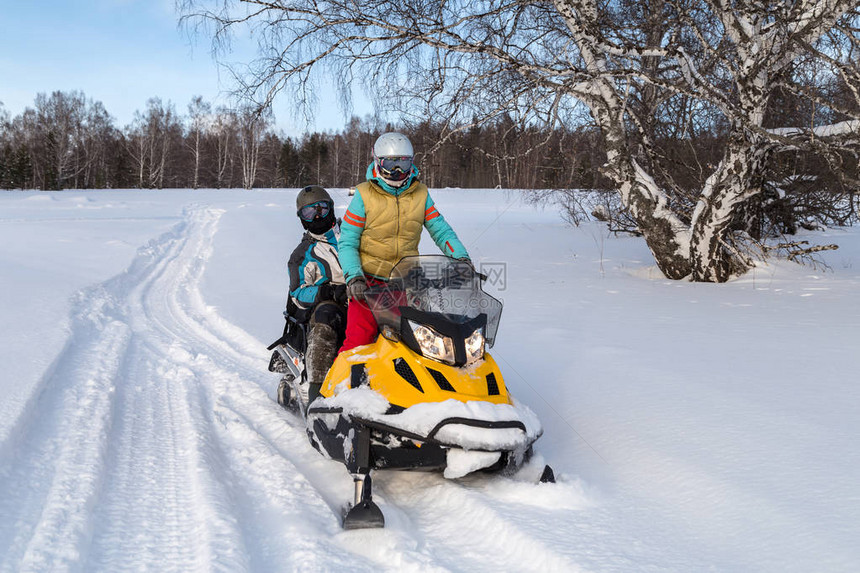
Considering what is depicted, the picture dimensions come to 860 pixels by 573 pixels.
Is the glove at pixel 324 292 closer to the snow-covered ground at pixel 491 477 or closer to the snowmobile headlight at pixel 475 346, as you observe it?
the snow-covered ground at pixel 491 477

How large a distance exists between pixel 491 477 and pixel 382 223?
66.3 inches

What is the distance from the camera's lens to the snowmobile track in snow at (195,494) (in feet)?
8.40

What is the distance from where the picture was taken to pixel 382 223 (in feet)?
12.8

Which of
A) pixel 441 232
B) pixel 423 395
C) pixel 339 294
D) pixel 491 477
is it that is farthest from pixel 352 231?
pixel 491 477

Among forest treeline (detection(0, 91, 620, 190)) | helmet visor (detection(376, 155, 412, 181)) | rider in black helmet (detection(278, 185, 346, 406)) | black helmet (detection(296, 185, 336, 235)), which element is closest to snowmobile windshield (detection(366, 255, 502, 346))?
helmet visor (detection(376, 155, 412, 181))

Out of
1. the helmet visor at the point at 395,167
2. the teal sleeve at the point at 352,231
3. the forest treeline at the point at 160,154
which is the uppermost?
the forest treeline at the point at 160,154

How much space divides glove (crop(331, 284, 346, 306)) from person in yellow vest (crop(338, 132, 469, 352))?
1.82ft

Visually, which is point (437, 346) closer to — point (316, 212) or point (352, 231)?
point (352, 231)

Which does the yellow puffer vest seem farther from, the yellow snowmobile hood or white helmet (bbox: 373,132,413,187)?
the yellow snowmobile hood

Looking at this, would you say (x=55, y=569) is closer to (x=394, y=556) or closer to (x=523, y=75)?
(x=394, y=556)

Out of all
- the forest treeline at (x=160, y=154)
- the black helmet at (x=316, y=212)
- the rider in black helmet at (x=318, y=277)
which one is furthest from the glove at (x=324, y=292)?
the forest treeline at (x=160, y=154)

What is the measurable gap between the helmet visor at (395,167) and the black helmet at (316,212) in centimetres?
90

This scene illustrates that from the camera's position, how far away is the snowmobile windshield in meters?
3.33

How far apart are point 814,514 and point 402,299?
2189 millimetres
